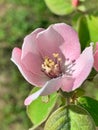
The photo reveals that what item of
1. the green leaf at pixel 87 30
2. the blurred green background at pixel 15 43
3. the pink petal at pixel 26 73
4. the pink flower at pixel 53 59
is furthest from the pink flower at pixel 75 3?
the blurred green background at pixel 15 43

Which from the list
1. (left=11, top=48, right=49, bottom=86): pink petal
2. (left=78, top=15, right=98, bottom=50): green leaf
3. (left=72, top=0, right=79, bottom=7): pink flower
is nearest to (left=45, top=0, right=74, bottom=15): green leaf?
(left=72, top=0, right=79, bottom=7): pink flower

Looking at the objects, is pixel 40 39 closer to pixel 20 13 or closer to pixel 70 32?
pixel 70 32

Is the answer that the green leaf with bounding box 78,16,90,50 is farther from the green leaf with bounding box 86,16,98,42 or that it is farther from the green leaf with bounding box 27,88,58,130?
the green leaf with bounding box 27,88,58,130

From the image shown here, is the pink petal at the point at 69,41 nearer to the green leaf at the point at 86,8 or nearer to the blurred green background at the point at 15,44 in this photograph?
the green leaf at the point at 86,8

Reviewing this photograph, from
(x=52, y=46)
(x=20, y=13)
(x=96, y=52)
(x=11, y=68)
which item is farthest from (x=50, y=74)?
(x=20, y=13)

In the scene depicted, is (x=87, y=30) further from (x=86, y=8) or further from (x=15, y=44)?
(x=15, y=44)

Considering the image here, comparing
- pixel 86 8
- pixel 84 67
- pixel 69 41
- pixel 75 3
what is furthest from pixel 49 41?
pixel 86 8
